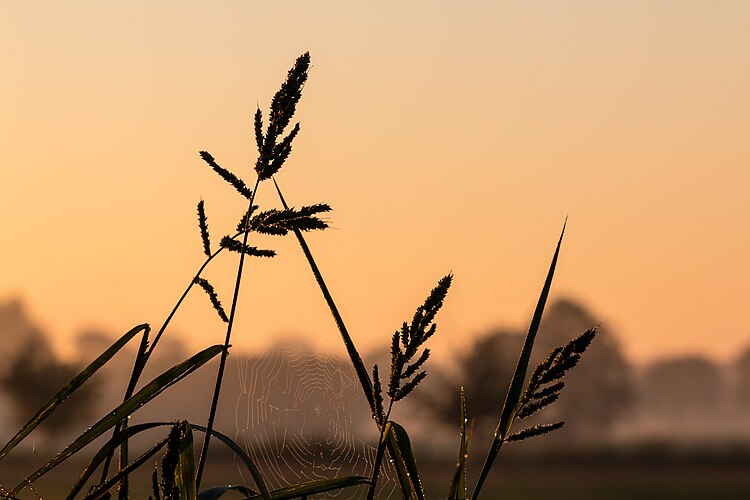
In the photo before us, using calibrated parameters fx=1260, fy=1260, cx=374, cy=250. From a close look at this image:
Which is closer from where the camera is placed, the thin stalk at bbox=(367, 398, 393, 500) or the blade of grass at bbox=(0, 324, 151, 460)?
the thin stalk at bbox=(367, 398, 393, 500)

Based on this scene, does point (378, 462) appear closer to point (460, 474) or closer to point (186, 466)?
point (460, 474)

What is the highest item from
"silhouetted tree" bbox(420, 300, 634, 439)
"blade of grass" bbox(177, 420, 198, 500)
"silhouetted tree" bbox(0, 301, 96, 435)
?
"silhouetted tree" bbox(420, 300, 634, 439)

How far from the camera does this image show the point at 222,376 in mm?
1987

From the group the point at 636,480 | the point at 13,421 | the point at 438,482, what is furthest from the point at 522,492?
the point at 13,421

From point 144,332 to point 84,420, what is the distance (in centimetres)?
6367

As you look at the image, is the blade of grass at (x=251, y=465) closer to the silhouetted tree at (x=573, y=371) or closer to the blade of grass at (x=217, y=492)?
the blade of grass at (x=217, y=492)

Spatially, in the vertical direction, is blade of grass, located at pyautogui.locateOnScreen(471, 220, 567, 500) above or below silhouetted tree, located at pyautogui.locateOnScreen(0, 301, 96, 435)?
below

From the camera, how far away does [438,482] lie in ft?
168

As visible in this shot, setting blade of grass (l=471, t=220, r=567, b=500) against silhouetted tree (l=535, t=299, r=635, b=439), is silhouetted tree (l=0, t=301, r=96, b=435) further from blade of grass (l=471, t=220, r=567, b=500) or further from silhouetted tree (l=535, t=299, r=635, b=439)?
blade of grass (l=471, t=220, r=567, b=500)

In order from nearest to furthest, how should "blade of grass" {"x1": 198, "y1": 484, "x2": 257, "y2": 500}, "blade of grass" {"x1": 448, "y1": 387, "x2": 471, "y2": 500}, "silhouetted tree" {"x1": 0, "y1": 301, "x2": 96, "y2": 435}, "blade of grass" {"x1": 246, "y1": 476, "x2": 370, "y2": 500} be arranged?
"blade of grass" {"x1": 448, "y1": 387, "x2": 471, "y2": 500}, "blade of grass" {"x1": 246, "y1": 476, "x2": 370, "y2": 500}, "blade of grass" {"x1": 198, "y1": 484, "x2": 257, "y2": 500}, "silhouetted tree" {"x1": 0, "y1": 301, "x2": 96, "y2": 435}

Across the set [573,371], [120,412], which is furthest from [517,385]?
[573,371]

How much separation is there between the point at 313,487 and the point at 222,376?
283 millimetres

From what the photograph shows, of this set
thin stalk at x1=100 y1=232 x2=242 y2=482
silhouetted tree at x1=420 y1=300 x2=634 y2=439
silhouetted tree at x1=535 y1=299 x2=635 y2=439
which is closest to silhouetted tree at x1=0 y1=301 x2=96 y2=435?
silhouetted tree at x1=420 y1=300 x2=634 y2=439

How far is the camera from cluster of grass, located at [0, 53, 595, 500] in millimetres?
1872
